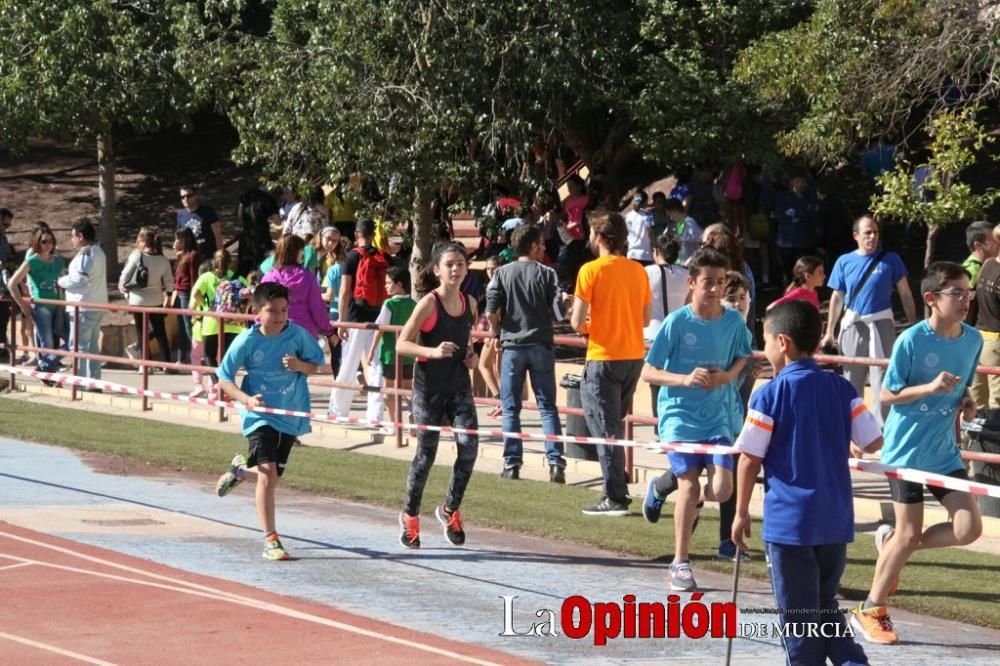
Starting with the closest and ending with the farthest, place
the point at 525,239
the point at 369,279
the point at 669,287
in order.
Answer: the point at 525,239, the point at 669,287, the point at 369,279

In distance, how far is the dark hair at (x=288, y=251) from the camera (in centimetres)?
1412

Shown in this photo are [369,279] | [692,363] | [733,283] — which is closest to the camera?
[692,363]

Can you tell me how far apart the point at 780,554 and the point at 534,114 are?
15.9 m

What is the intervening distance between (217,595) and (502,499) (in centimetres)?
363

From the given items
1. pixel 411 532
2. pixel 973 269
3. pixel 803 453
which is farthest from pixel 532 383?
pixel 803 453

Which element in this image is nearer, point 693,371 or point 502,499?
point 693,371

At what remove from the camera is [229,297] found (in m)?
17.2

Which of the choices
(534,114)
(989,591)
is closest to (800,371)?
(989,591)

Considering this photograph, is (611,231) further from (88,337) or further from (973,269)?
(88,337)

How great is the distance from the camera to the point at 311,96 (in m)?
20.1

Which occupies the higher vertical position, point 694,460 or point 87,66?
point 87,66

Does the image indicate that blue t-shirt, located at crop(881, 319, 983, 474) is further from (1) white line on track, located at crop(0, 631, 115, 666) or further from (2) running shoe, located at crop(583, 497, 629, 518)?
(1) white line on track, located at crop(0, 631, 115, 666)

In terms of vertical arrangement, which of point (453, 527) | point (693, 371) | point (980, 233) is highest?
point (980, 233)

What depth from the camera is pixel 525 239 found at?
40.1 feet
